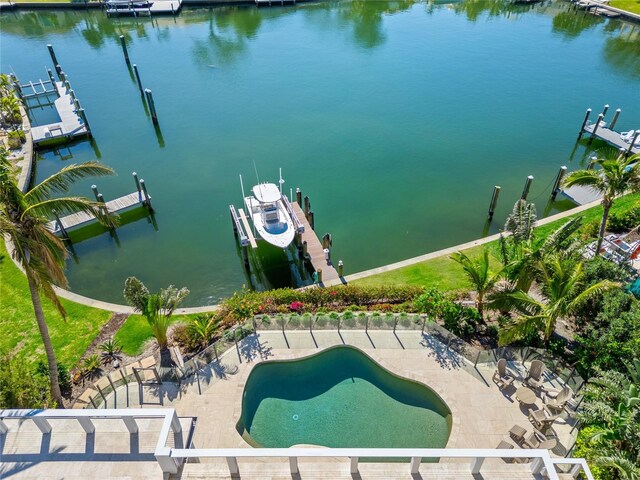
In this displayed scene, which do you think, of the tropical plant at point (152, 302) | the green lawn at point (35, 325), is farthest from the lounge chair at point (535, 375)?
the green lawn at point (35, 325)

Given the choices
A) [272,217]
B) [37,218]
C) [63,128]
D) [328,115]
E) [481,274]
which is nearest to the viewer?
[37,218]

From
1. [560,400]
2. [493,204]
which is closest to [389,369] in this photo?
[560,400]

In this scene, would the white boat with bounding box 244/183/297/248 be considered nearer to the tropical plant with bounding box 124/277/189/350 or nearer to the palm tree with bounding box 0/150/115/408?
the tropical plant with bounding box 124/277/189/350

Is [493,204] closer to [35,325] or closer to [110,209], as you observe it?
[110,209]

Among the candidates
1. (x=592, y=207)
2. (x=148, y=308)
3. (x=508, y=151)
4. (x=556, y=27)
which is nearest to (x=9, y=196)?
(x=148, y=308)

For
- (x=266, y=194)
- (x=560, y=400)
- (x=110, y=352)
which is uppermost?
(x=266, y=194)

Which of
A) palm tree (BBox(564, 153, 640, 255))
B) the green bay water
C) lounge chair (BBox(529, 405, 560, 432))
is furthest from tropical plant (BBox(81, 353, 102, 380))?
palm tree (BBox(564, 153, 640, 255))

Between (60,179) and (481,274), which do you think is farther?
(481,274)

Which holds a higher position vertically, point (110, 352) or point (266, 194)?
point (266, 194)
